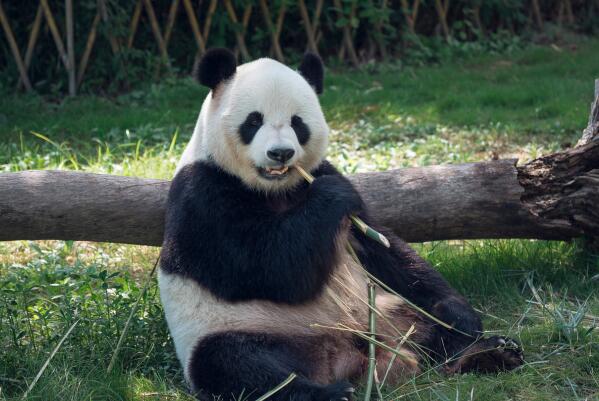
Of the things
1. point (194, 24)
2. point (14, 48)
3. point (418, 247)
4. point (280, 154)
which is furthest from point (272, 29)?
point (280, 154)

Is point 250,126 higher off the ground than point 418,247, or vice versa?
point 250,126

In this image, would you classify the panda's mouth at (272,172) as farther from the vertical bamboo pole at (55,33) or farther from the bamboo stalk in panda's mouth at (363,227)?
the vertical bamboo pole at (55,33)

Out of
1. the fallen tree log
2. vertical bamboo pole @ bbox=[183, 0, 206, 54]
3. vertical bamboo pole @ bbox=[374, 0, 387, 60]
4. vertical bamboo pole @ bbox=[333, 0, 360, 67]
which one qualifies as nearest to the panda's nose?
the fallen tree log

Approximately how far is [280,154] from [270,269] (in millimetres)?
519

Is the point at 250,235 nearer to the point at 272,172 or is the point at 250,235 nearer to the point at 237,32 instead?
the point at 272,172

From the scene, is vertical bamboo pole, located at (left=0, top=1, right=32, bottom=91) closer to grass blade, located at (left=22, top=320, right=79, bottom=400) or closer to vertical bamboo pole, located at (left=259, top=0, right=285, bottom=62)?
vertical bamboo pole, located at (left=259, top=0, right=285, bottom=62)

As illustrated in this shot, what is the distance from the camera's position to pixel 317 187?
3.93 m

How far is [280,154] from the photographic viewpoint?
3691mm

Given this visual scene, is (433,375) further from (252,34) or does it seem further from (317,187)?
(252,34)

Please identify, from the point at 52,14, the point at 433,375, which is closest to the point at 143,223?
the point at 433,375

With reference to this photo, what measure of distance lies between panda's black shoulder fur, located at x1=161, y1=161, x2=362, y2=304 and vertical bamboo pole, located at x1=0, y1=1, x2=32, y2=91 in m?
6.21

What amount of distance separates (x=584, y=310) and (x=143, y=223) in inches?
93.7

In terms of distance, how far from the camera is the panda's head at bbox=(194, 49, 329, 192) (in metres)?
3.82

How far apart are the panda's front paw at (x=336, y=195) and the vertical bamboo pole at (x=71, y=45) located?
6.13 m
